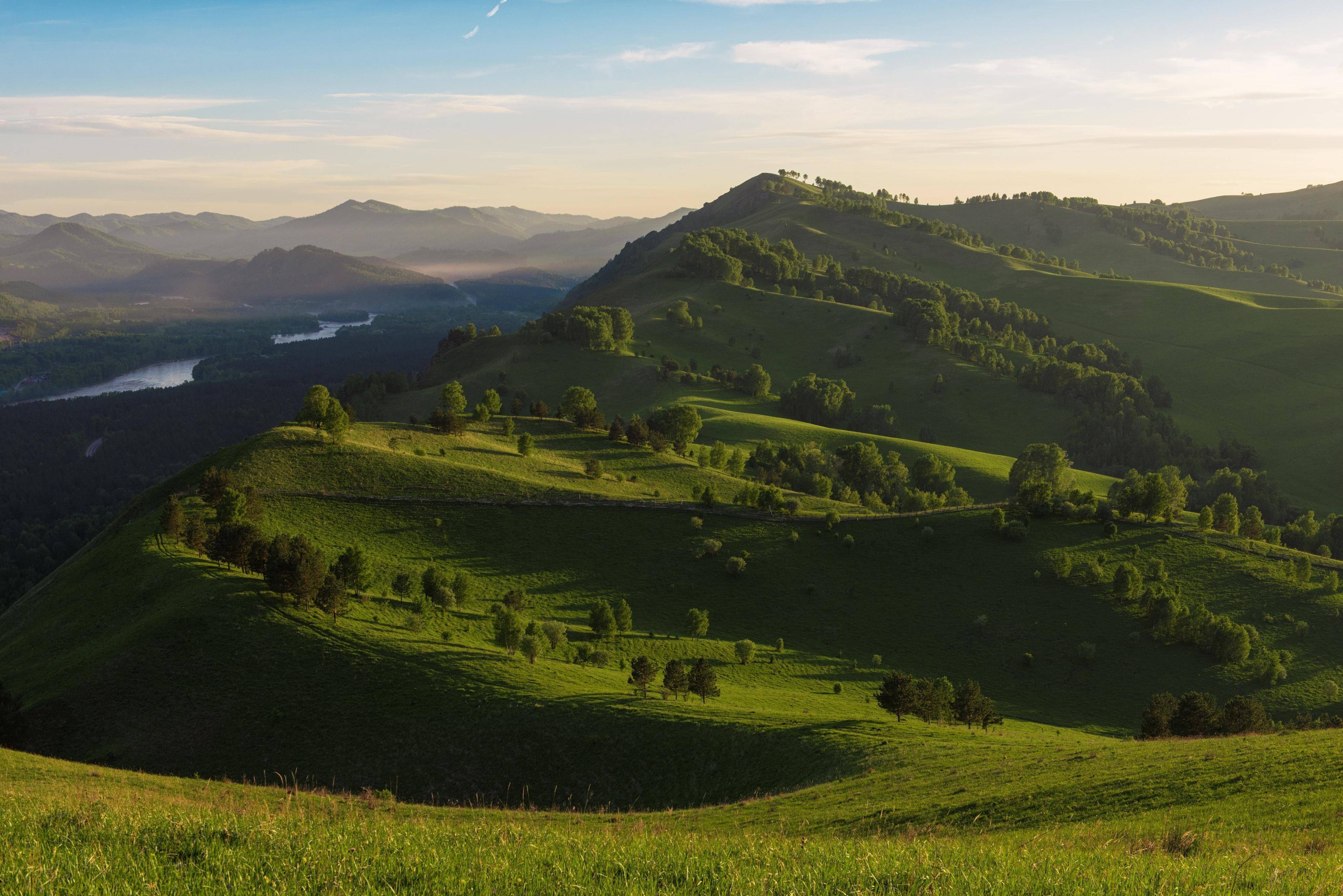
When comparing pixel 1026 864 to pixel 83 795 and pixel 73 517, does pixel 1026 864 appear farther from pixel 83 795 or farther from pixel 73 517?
pixel 73 517

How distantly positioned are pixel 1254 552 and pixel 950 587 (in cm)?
4422

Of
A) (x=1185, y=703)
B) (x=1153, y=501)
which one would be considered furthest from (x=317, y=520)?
(x=1153, y=501)

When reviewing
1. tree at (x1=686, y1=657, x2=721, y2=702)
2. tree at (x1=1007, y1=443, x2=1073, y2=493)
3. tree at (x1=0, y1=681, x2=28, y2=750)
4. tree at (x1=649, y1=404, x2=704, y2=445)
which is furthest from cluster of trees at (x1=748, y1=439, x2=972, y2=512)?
tree at (x1=0, y1=681, x2=28, y2=750)

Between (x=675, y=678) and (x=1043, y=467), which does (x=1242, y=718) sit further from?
(x=1043, y=467)

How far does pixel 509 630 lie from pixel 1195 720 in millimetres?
56533

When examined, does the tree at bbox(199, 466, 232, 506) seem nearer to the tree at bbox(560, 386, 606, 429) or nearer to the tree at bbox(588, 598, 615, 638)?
the tree at bbox(588, 598, 615, 638)

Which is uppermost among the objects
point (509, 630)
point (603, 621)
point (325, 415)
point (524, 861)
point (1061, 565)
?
point (325, 415)

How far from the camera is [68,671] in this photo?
198 feet

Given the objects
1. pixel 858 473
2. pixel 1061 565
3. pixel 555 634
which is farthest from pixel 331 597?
pixel 858 473

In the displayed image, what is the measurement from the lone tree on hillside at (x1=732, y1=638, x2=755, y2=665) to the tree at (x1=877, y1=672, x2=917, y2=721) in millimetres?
20751

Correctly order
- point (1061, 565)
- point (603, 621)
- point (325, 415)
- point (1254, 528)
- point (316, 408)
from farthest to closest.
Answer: point (1254, 528), point (316, 408), point (325, 415), point (1061, 565), point (603, 621)

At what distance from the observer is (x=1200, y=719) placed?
58.1 m

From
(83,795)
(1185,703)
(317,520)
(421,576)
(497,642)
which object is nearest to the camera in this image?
(83,795)

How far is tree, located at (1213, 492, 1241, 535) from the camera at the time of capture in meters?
116
